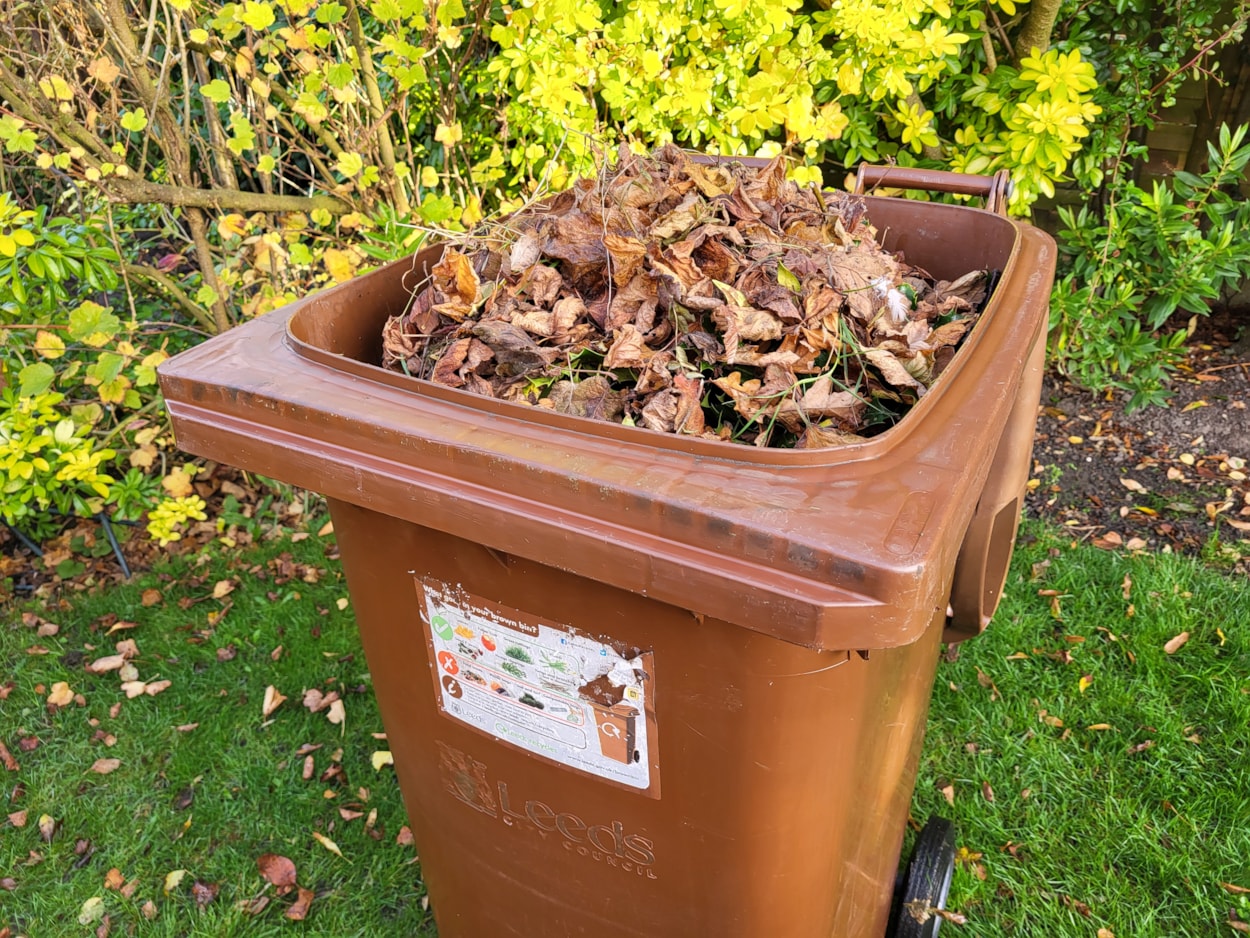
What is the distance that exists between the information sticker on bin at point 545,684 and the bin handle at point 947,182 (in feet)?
4.53

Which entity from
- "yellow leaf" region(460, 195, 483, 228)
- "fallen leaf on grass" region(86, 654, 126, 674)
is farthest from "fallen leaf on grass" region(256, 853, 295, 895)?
"yellow leaf" region(460, 195, 483, 228)

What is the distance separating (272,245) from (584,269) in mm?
1845

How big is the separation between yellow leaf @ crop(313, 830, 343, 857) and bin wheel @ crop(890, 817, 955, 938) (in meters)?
1.47

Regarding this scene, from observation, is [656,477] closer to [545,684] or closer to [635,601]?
[635,601]

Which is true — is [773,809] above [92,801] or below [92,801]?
above

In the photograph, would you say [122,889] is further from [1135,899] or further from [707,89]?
[707,89]

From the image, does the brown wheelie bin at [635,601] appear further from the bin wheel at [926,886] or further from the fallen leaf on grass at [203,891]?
the fallen leaf on grass at [203,891]

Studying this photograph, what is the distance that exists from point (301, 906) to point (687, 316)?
1925mm

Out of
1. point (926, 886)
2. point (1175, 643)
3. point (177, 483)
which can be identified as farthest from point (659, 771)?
point (177, 483)

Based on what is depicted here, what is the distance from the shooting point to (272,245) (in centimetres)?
282

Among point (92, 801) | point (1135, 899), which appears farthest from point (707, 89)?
point (92, 801)

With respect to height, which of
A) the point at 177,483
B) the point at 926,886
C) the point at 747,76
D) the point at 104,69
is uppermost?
the point at 104,69

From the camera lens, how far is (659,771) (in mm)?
1216

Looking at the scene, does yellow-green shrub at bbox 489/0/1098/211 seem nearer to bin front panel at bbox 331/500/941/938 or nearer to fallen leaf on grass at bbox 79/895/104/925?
bin front panel at bbox 331/500/941/938
